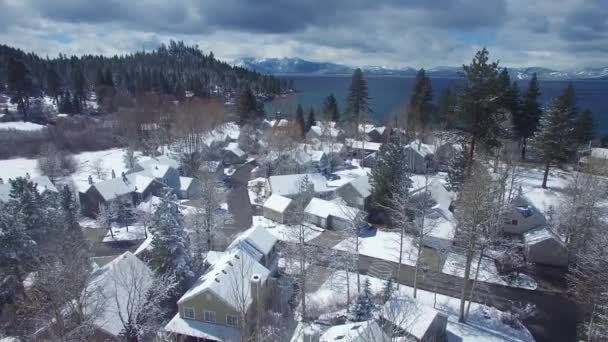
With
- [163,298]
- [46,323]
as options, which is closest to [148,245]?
[163,298]

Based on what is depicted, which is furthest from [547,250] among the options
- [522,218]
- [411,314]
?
[411,314]

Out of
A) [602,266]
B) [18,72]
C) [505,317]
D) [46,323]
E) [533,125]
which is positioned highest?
[18,72]

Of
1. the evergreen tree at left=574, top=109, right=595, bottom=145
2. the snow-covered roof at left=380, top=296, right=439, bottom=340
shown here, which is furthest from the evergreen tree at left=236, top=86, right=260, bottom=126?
the snow-covered roof at left=380, top=296, right=439, bottom=340

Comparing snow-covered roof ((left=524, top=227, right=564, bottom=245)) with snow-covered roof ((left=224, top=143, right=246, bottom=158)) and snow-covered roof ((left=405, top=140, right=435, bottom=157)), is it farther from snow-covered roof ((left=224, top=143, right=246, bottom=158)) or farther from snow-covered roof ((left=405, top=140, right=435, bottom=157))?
snow-covered roof ((left=224, top=143, right=246, bottom=158))

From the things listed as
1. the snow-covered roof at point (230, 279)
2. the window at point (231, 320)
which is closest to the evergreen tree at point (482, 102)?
the snow-covered roof at point (230, 279)

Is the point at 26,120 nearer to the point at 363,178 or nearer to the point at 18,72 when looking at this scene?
the point at 18,72

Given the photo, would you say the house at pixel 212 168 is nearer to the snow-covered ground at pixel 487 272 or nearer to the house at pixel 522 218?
the snow-covered ground at pixel 487 272
